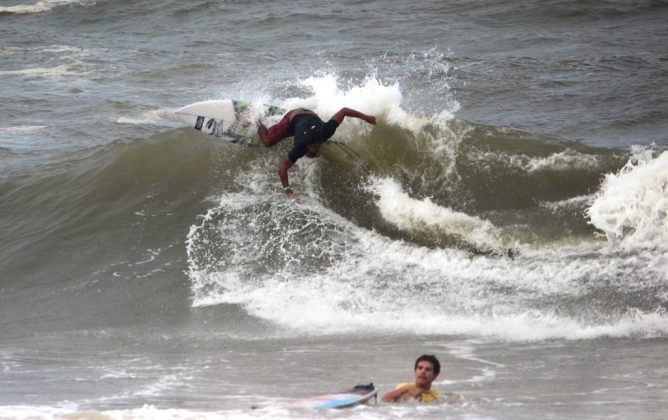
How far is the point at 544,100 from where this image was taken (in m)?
14.6

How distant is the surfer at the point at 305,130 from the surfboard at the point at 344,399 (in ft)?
15.9


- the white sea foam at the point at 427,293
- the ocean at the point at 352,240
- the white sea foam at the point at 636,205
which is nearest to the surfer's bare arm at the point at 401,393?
the ocean at the point at 352,240

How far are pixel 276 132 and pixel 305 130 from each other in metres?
0.56

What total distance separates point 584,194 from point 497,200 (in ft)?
3.24

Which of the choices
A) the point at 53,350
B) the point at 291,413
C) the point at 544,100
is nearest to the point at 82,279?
the point at 53,350

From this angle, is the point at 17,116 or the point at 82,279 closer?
the point at 82,279

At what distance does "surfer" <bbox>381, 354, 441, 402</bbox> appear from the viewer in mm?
5789

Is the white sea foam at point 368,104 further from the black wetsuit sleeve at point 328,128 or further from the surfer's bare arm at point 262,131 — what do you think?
the black wetsuit sleeve at point 328,128

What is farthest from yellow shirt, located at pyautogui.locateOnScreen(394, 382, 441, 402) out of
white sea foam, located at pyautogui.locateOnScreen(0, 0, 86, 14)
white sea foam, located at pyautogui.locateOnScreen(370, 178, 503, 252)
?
white sea foam, located at pyautogui.locateOnScreen(0, 0, 86, 14)

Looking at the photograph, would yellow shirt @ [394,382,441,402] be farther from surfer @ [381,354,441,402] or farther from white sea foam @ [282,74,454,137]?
white sea foam @ [282,74,454,137]

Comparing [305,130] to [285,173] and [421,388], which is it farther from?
[421,388]

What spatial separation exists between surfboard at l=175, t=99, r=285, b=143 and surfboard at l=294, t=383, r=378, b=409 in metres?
5.84

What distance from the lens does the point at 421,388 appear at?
5816 mm

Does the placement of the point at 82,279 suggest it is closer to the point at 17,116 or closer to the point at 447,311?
the point at 447,311
